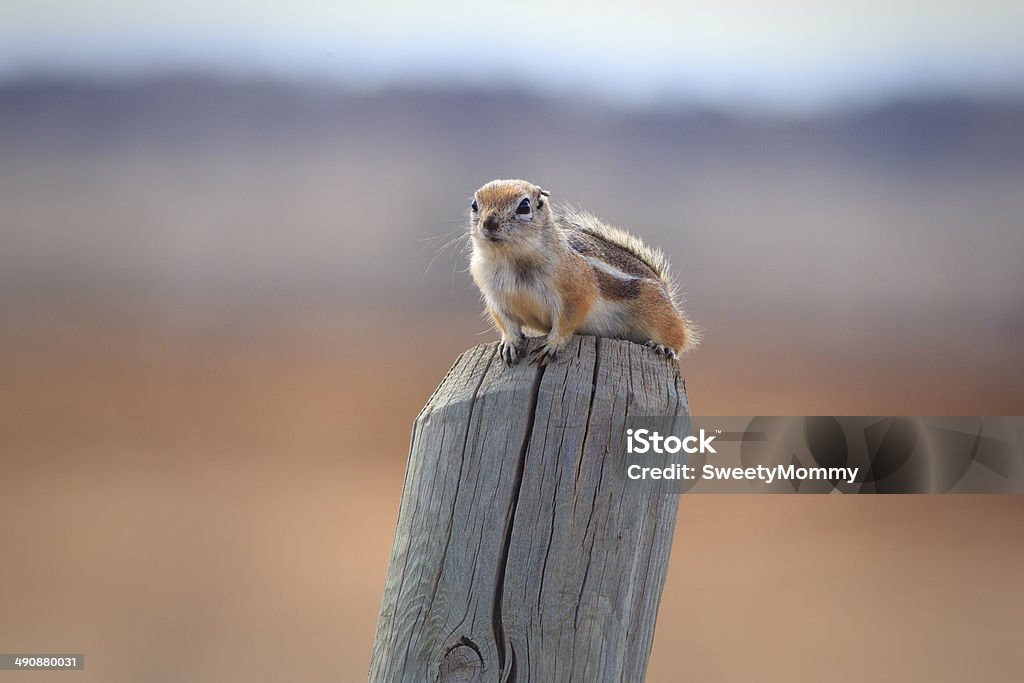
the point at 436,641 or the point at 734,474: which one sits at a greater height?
the point at 734,474

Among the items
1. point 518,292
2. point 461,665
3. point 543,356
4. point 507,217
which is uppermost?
point 507,217

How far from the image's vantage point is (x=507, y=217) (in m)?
3.20

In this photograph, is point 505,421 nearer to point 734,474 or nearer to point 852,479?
point 734,474

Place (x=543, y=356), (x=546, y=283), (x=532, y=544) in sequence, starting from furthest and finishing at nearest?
(x=546, y=283)
(x=543, y=356)
(x=532, y=544)

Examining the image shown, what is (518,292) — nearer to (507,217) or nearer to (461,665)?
(507,217)

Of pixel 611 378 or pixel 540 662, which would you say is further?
pixel 611 378

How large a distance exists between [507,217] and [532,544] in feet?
5.06

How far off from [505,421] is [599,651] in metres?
0.53

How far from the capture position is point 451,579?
197cm

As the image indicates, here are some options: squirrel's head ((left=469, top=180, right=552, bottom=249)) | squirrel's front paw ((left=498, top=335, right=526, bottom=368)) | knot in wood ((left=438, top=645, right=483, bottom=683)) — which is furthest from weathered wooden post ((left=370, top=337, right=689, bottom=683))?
squirrel's head ((left=469, top=180, right=552, bottom=249))

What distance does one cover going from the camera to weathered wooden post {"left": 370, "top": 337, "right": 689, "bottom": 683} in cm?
192

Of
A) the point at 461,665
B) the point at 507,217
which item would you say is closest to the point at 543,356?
the point at 461,665

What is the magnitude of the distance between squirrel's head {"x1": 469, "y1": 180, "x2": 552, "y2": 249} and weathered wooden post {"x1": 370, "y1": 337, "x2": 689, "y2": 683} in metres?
1.20

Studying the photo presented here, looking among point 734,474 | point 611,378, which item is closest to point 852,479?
point 734,474
